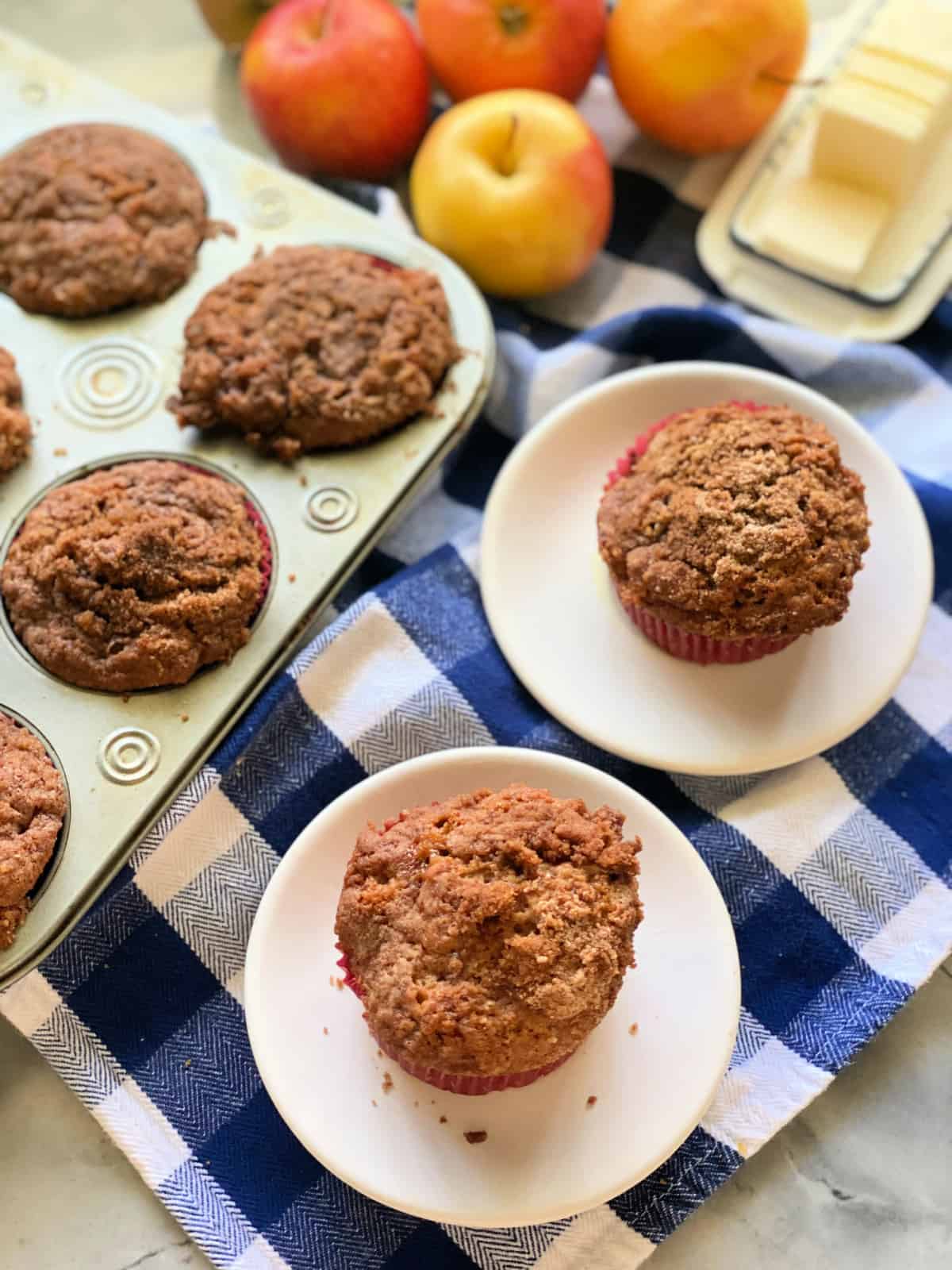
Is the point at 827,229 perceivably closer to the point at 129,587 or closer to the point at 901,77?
the point at 901,77

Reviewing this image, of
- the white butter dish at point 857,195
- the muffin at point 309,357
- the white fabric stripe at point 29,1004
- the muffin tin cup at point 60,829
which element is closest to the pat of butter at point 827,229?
the white butter dish at point 857,195

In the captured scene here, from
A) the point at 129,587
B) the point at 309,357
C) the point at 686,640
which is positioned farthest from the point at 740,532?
the point at 129,587

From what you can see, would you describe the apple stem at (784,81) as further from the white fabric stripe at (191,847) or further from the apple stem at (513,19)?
the white fabric stripe at (191,847)

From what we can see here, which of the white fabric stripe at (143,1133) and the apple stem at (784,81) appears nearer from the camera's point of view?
the white fabric stripe at (143,1133)

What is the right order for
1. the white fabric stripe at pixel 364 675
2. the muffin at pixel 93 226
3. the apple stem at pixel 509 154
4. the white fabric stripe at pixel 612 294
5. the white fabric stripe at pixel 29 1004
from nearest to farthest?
the white fabric stripe at pixel 29 1004, the white fabric stripe at pixel 364 675, the muffin at pixel 93 226, the apple stem at pixel 509 154, the white fabric stripe at pixel 612 294

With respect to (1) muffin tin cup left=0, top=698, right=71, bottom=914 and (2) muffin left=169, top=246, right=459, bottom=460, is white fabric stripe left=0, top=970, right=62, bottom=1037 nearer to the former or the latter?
(1) muffin tin cup left=0, top=698, right=71, bottom=914

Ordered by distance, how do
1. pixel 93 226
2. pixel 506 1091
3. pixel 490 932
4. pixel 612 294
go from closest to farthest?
pixel 490 932 < pixel 506 1091 < pixel 93 226 < pixel 612 294

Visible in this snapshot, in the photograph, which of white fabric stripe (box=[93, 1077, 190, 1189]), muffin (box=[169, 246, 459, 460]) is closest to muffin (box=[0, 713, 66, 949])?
white fabric stripe (box=[93, 1077, 190, 1189])

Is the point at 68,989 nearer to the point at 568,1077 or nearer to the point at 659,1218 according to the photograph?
the point at 568,1077
